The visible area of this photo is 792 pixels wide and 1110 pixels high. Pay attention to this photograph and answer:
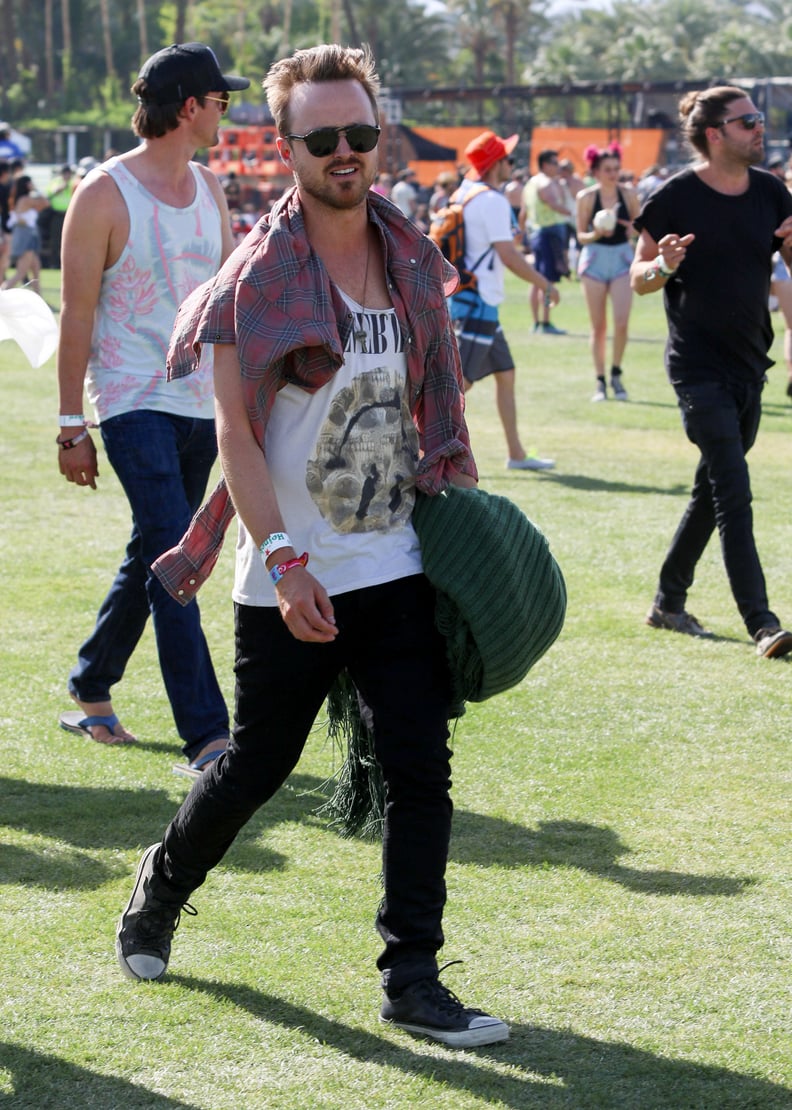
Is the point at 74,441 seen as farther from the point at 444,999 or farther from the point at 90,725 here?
the point at 444,999

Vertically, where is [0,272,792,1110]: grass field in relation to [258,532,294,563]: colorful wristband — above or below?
below

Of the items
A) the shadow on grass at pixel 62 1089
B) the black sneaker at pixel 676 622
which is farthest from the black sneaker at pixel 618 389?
the shadow on grass at pixel 62 1089

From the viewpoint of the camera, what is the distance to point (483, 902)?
13.6 feet

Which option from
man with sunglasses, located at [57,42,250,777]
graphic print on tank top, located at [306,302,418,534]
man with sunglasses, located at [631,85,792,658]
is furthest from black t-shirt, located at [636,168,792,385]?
graphic print on tank top, located at [306,302,418,534]

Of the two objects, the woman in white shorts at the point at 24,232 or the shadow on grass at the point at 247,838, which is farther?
the woman in white shorts at the point at 24,232

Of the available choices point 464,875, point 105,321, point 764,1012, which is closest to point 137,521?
point 105,321

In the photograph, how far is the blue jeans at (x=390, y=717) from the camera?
3.40m

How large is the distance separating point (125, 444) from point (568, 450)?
23.7ft

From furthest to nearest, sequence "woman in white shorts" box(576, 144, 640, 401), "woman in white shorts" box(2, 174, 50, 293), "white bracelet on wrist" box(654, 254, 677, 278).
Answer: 1. "woman in white shorts" box(2, 174, 50, 293)
2. "woman in white shorts" box(576, 144, 640, 401)
3. "white bracelet on wrist" box(654, 254, 677, 278)

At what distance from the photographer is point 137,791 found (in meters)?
5.04

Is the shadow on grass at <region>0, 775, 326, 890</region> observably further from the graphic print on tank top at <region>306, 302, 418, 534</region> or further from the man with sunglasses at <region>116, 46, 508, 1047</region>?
the graphic print on tank top at <region>306, 302, 418, 534</region>

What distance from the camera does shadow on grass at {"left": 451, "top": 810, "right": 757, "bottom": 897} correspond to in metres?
4.29

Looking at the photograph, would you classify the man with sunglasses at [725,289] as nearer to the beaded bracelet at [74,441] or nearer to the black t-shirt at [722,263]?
the black t-shirt at [722,263]

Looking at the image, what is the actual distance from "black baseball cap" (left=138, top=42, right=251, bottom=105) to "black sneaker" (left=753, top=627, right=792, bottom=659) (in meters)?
3.18
